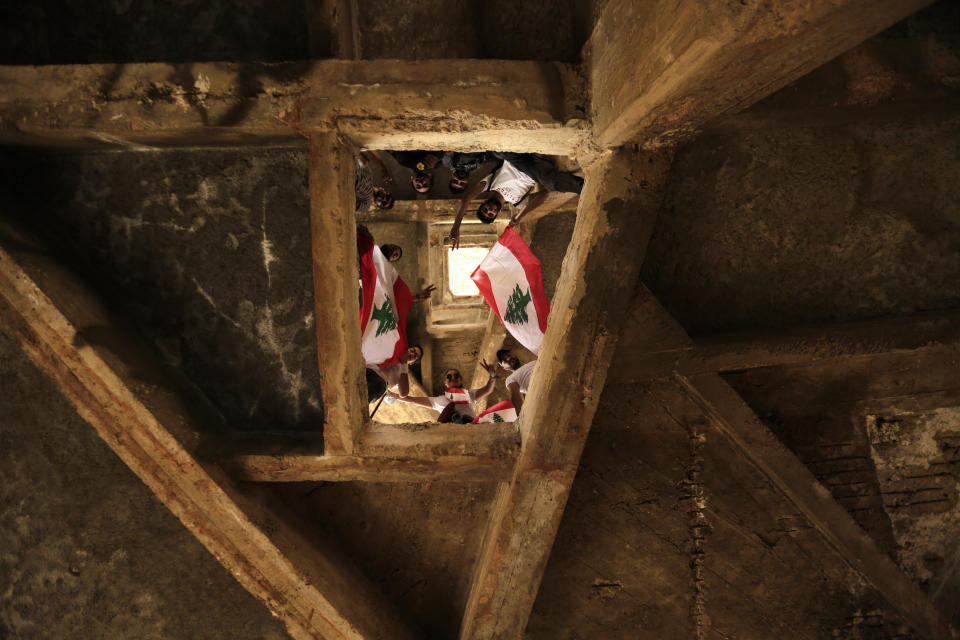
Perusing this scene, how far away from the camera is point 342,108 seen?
77.6 inches

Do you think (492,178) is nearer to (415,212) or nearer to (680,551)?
(415,212)

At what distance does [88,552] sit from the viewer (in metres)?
2.51

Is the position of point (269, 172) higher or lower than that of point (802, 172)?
lower

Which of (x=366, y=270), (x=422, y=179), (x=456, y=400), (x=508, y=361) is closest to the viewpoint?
(x=366, y=270)

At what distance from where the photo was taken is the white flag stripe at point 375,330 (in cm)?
355

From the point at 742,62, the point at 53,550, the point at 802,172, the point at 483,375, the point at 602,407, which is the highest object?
the point at 483,375

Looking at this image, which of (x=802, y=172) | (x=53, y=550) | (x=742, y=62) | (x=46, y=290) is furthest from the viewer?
(x=53, y=550)

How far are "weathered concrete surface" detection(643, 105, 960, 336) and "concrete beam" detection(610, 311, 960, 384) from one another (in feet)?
0.32

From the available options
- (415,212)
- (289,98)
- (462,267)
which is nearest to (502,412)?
(415,212)

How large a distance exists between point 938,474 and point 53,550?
4.45 meters

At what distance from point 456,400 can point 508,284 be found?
1.86 metres

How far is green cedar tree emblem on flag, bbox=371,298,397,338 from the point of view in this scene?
3597 mm

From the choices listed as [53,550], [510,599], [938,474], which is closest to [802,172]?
[938,474]

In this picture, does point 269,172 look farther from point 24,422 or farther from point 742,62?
point 742,62
